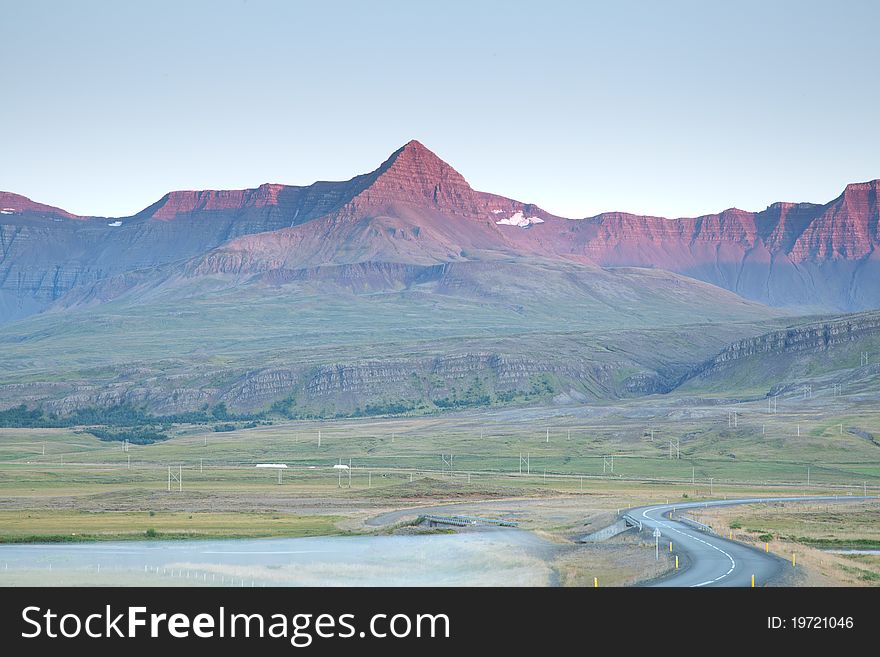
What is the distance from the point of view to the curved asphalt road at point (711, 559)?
5956 centimetres

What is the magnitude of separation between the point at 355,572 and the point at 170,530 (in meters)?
34.1

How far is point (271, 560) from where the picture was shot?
266 ft

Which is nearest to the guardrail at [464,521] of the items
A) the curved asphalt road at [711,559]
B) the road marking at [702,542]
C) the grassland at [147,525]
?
the grassland at [147,525]

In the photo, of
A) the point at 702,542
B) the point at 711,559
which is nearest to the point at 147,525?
the point at 702,542

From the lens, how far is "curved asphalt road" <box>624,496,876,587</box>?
59.6 meters

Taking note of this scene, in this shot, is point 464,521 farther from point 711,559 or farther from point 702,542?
point 711,559

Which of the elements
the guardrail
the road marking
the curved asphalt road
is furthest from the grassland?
the curved asphalt road

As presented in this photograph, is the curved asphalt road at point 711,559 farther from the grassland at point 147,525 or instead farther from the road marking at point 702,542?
the grassland at point 147,525

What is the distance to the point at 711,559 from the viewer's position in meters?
69.4
